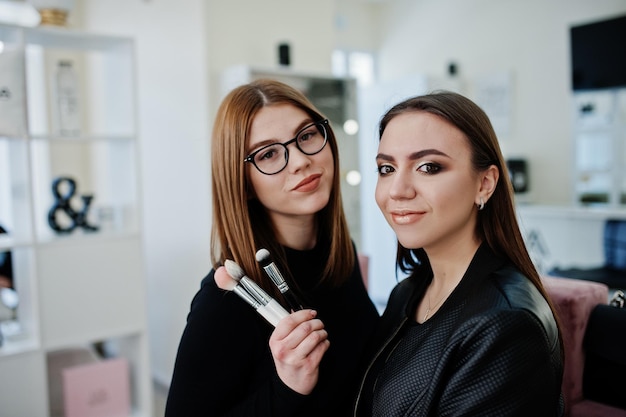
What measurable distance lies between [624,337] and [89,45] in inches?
100

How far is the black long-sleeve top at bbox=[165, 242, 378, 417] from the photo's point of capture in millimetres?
1086

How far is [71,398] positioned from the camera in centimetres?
277

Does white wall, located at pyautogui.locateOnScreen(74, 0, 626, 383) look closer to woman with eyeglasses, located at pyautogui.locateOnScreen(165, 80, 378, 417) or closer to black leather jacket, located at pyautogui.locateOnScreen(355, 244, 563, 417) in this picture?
woman with eyeglasses, located at pyautogui.locateOnScreen(165, 80, 378, 417)

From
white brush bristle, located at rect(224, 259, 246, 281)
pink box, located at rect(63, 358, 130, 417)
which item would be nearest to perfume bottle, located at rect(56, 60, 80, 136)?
pink box, located at rect(63, 358, 130, 417)

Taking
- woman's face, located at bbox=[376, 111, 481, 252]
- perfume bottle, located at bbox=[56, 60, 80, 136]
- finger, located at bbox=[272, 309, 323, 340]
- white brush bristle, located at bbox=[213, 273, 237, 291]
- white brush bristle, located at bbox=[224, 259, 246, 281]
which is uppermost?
perfume bottle, located at bbox=[56, 60, 80, 136]

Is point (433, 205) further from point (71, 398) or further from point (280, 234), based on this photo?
point (71, 398)

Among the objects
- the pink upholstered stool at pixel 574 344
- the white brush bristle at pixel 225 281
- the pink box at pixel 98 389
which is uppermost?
the white brush bristle at pixel 225 281

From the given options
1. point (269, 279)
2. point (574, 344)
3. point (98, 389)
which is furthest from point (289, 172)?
point (98, 389)

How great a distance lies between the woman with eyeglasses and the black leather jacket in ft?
0.52

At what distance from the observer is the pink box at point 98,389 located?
109 inches

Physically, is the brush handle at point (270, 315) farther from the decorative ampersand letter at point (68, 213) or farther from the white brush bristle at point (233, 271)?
the decorative ampersand letter at point (68, 213)

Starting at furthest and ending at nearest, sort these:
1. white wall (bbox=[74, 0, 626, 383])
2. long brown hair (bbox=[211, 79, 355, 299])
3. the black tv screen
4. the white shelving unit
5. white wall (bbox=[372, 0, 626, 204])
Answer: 1. white wall (bbox=[372, 0, 626, 204])
2. the black tv screen
3. white wall (bbox=[74, 0, 626, 383])
4. the white shelving unit
5. long brown hair (bbox=[211, 79, 355, 299])

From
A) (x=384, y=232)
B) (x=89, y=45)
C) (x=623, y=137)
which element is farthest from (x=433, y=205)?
(x=623, y=137)

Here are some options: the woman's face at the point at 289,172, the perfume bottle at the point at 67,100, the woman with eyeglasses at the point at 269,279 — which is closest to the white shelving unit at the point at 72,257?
the perfume bottle at the point at 67,100
